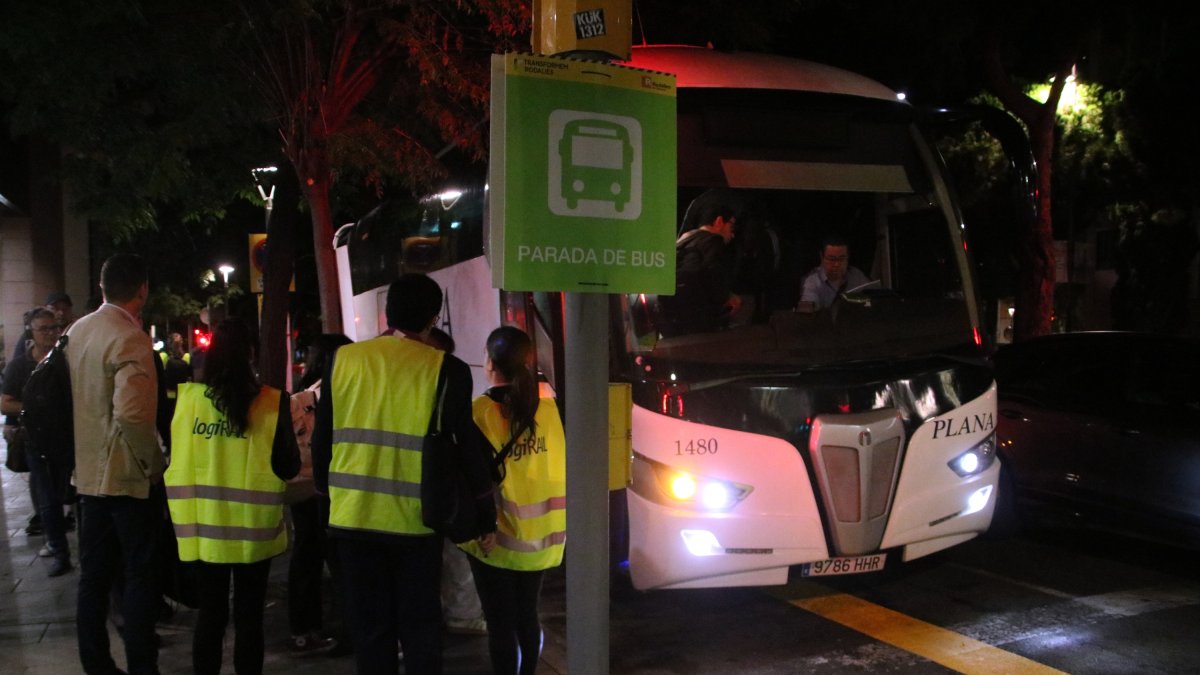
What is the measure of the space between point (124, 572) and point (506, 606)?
6.37 feet

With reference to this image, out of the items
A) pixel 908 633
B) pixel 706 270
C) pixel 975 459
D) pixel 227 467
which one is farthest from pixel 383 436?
pixel 975 459

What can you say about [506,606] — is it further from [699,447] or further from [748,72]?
[748,72]

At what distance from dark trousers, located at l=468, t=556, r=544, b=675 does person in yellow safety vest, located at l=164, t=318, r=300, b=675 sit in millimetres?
1005

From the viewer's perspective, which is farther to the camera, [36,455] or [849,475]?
[36,455]

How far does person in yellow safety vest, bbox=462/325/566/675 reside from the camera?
4.58 metres

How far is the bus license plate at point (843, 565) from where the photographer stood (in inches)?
237

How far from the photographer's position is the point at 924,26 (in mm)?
16562

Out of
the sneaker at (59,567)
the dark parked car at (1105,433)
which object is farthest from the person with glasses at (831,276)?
the sneaker at (59,567)

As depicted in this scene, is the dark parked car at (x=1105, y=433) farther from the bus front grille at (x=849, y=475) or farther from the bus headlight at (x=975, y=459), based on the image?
the bus front grille at (x=849, y=475)

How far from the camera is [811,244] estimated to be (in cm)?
664

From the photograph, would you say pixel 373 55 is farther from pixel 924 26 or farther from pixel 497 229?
pixel 924 26

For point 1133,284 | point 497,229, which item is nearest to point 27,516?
point 497,229

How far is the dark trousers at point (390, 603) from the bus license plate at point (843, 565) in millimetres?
2665

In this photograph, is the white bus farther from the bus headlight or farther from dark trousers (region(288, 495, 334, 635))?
dark trousers (region(288, 495, 334, 635))
